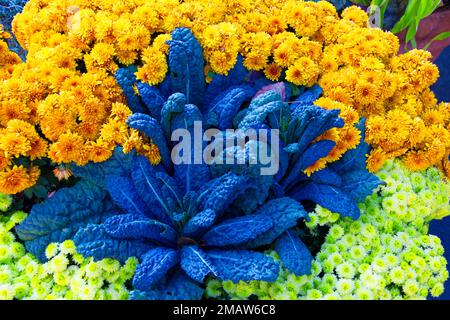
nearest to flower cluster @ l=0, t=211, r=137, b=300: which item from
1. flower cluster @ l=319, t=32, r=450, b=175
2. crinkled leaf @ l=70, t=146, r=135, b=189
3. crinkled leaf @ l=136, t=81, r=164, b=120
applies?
crinkled leaf @ l=70, t=146, r=135, b=189

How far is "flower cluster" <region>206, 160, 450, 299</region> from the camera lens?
1.78m

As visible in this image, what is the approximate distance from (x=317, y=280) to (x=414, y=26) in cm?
164

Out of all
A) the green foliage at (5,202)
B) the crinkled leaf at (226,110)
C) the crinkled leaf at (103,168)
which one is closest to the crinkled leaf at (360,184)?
the crinkled leaf at (226,110)

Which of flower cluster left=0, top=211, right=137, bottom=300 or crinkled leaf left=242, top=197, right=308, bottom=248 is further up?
crinkled leaf left=242, top=197, right=308, bottom=248

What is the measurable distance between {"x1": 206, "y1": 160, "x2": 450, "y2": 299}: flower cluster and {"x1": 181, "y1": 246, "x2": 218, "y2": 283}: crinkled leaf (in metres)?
0.12

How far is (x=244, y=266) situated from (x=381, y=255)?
53 centimetres

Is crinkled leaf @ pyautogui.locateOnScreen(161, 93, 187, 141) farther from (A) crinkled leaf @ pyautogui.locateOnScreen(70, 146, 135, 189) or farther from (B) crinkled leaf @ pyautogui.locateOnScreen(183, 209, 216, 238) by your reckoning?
(B) crinkled leaf @ pyautogui.locateOnScreen(183, 209, 216, 238)

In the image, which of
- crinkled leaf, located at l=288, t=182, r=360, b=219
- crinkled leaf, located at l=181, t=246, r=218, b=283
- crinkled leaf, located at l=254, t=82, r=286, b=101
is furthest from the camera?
crinkled leaf, located at l=254, t=82, r=286, b=101

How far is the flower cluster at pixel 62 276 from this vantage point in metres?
1.74

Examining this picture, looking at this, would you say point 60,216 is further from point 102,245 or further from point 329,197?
point 329,197

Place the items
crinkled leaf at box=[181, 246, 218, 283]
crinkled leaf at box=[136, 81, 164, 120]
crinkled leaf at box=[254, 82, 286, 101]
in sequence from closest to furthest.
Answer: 1. crinkled leaf at box=[181, 246, 218, 283]
2. crinkled leaf at box=[136, 81, 164, 120]
3. crinkled leaf at box=[254, 82, 286, 101]

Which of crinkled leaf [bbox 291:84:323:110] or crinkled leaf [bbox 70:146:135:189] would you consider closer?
crinkled leaf [bbox 70:146:135:189]
